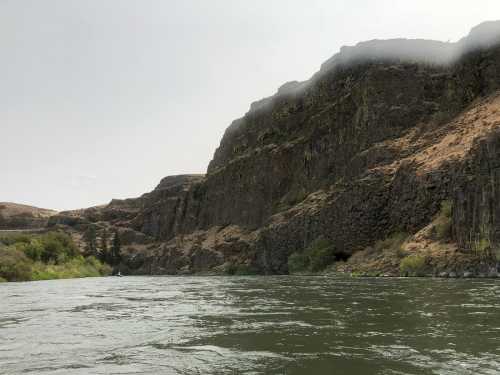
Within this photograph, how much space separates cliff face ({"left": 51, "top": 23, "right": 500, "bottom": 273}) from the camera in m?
54.8

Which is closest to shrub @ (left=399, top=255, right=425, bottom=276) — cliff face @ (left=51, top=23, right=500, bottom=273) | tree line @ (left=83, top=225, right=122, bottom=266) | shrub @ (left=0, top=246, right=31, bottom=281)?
cliff face @ (left=51, top=23, right=500, bottom=273)

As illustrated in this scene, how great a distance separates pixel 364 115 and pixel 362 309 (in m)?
68.5

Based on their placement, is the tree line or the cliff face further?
the tree line

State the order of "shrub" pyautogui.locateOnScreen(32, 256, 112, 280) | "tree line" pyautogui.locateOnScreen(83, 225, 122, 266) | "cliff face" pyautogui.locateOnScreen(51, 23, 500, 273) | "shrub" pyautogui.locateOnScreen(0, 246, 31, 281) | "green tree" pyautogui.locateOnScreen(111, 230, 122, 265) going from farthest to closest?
"tree line" pyautogui.locateOnScreen(83, 225, 122, 266) < "green tree" pyautogui.locateOnScreen(111, 230, 122, 265) < "shrub" pyautogui.locateOnScreen(32, 256, 112, 280) < "shrub" pyautogui.locateOnScreen(0, 246, 31, 281) < "cliff face" pyautogui.locateOnScreen(51, 23, 500, 273)

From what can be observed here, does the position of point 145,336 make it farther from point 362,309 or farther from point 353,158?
point 353,158

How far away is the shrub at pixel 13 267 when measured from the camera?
67500 mm

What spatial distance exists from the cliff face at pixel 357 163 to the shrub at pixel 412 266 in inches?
151

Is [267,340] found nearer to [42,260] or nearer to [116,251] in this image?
[42,260]

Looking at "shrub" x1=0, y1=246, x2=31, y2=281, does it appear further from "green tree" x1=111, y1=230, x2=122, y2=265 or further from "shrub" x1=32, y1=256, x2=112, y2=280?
"green tree" x1=111, y1=230, x2=122, y2=265

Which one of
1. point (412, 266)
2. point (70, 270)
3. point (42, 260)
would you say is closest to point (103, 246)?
point (42, 260)

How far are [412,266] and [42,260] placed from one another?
227ft

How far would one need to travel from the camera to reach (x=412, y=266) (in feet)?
150

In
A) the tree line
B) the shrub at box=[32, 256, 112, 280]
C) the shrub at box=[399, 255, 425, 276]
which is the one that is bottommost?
the shrub at box=[32, 256, 112, 280]

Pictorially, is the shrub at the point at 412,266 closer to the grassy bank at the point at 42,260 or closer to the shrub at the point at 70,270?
the grassy bank at the point at 42,260
